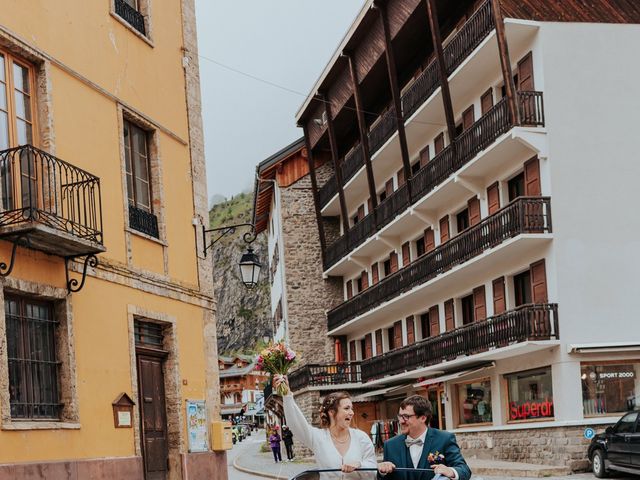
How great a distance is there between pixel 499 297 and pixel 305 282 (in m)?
22.1

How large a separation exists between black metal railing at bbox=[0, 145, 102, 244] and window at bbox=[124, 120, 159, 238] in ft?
6.72

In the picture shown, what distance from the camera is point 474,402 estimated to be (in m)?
38.6

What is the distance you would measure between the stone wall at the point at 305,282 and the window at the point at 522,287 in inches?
878

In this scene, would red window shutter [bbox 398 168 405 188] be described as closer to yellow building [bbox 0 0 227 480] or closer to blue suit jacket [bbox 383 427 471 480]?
yellow building [bbox 0 0 227 480]

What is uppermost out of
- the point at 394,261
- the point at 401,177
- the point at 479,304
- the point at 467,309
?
the point at 401,177

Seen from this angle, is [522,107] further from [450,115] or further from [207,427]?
[207,427]

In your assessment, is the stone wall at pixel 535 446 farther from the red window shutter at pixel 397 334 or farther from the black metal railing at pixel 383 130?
the black metal railing at pixel 383 130

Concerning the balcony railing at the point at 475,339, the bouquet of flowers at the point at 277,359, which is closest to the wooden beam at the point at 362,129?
the balcony railing at the point at 475,339

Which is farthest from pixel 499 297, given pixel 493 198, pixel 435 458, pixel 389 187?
pixel 435 458

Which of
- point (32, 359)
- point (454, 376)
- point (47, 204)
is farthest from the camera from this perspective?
point (454, 376)

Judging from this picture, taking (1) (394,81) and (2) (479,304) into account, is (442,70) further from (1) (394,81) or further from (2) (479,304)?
(2) (479,304)

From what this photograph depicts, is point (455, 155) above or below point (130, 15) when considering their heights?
above

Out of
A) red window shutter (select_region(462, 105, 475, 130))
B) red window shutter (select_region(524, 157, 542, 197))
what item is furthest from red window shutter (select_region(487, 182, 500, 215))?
red window shutter (select_region(462, 105, 475, 130))

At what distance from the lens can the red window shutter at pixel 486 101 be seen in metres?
35.9
